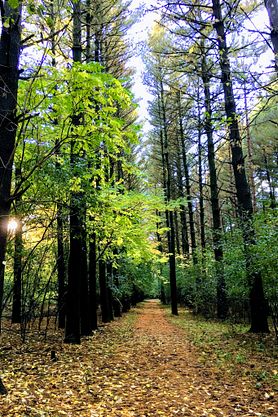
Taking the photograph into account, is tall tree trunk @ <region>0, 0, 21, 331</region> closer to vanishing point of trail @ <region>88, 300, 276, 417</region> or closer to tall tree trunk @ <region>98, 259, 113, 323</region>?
vanishing point of trail @ <region>88, 300, 276, 417</region>

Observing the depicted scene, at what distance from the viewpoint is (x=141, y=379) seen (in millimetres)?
4945

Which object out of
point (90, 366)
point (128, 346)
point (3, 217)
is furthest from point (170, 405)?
point (128, 346)

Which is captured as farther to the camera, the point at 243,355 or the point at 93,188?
the point at 93,188

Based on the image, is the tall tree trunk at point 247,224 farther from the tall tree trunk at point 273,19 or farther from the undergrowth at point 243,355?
the tall tree trunk at point 273,19

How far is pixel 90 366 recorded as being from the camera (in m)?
5.62

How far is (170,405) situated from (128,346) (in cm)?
411

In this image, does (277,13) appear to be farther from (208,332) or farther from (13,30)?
(208,332)

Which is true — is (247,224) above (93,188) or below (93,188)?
below

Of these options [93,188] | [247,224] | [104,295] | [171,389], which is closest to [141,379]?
[171,389]

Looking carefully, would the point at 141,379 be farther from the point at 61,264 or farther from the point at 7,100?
the point at 61,264

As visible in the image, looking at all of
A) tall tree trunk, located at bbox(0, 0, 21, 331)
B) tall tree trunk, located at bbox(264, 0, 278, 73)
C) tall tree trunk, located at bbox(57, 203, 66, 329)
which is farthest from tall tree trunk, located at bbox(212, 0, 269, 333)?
tall tree trunk, located at bbox(0, 0, 21, 331)

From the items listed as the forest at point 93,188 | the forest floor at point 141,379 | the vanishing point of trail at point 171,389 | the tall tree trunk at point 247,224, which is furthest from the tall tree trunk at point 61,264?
the tall tree trunk at point 247,224

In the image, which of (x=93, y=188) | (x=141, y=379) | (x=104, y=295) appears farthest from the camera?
(x=104, y=295)

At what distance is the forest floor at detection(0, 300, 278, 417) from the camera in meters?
3.67
